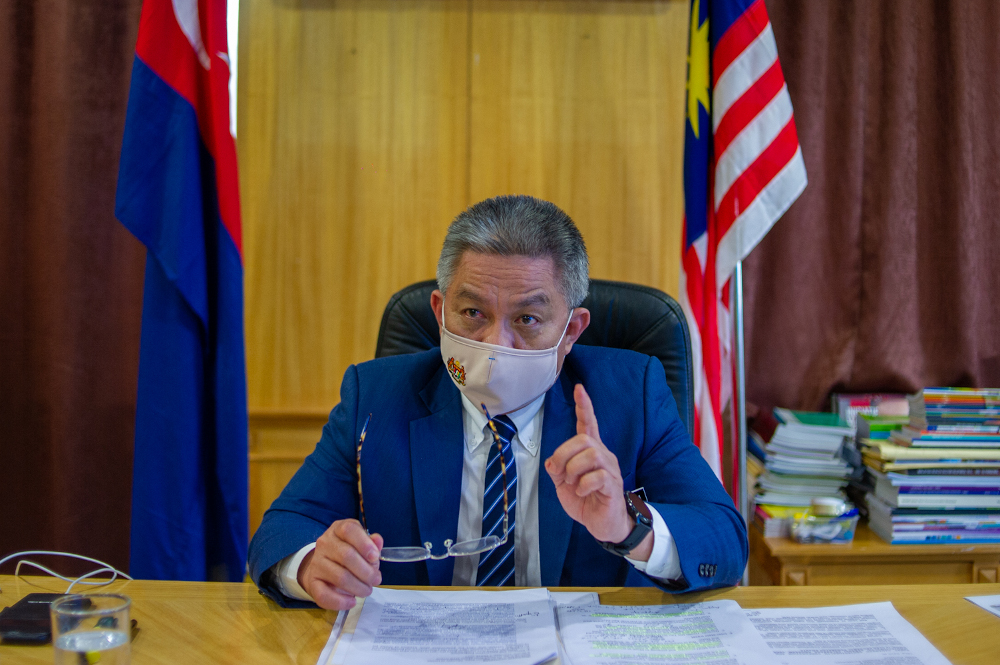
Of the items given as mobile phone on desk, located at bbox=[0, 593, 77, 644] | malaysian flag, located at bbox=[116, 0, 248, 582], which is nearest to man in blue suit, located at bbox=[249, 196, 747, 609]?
mobile phone on desk, located at bbox=[0, 593, 77, 644]

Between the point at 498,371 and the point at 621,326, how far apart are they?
1.49 ft

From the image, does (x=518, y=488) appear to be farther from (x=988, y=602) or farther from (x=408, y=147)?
(x=408, y=147)

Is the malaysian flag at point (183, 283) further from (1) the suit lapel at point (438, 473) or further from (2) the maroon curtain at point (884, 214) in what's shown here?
(2) the maroon curtain at point (884, 214)

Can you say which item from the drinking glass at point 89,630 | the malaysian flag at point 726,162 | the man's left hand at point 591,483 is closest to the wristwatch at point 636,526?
the man's left hand at point 591,483

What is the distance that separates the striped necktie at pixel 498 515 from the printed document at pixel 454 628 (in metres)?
0.22

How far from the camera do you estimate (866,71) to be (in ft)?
8.37

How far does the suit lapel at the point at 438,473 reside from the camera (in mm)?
1353

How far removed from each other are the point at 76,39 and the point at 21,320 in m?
1.02

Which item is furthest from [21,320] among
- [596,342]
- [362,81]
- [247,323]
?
→ [596,342]

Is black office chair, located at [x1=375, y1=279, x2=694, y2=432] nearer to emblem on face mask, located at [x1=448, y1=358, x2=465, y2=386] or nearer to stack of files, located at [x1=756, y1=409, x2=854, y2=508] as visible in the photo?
emblem on face mask, located at [x1=448, y1=358, x2=465, y2=386]

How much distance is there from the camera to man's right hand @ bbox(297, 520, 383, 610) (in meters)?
1.04

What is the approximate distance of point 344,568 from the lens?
105 cm

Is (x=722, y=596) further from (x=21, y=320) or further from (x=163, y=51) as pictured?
(x=21, y=320)

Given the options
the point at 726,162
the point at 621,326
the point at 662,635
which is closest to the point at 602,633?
the point at 662,635
